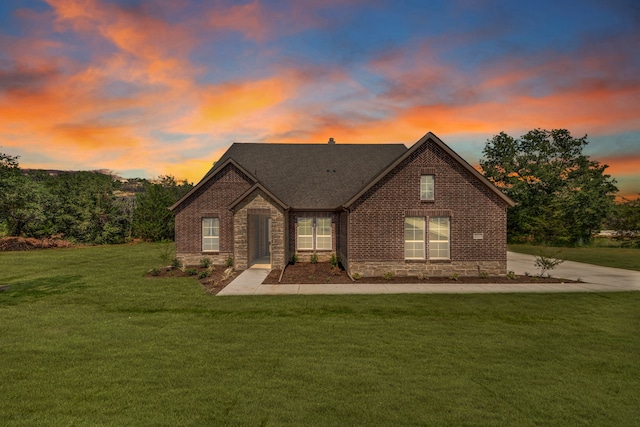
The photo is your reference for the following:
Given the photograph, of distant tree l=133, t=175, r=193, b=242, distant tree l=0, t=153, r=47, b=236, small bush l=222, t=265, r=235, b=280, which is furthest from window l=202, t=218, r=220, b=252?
distant tree l=0, t=153, r=47, b=236

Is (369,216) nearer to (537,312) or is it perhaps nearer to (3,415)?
(537,312)

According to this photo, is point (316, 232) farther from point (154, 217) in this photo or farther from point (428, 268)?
point (154, 217)

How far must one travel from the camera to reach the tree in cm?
4097

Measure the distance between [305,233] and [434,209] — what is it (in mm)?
8739

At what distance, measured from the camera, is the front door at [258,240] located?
72.2ft

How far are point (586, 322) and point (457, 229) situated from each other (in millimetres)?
8440

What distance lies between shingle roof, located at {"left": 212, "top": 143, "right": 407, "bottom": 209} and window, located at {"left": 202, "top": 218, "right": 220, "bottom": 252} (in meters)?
3.28

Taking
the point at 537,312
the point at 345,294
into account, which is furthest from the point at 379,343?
the point at 537,312

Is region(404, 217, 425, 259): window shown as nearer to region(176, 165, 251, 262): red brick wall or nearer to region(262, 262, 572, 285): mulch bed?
region(262, 262, 572, 285): mulch bed

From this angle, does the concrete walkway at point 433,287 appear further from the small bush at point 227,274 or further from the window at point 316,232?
the window at point 316,232

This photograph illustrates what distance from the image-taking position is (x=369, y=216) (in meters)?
18.9

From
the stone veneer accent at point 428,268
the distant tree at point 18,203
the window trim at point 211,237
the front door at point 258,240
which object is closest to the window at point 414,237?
the stone veneer accent at point 428,268

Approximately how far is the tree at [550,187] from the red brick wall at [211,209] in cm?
3416

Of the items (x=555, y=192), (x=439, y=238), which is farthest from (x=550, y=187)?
(x=439, y=238)
